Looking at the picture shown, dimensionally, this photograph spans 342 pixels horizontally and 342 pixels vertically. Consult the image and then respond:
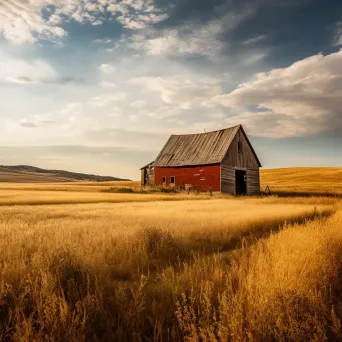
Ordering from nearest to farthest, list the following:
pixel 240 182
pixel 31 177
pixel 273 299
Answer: pixel 273 299 < pixel 240 182 < pixel 31 177

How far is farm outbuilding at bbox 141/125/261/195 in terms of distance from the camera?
37.7 m

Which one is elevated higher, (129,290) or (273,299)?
(273,299)

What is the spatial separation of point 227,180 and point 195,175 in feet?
13.0

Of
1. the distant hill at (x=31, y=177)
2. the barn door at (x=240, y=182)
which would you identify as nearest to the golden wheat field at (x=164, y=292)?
the barn door at (x=240, y=182)

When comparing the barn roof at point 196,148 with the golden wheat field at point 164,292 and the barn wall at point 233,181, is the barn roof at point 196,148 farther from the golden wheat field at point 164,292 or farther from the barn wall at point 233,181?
the golden wheat field at point 164,292

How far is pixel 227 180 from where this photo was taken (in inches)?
1491

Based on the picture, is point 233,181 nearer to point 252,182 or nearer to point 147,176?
point 252,182

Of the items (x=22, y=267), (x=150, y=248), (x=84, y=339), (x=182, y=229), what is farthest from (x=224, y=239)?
(x=84, y=339)

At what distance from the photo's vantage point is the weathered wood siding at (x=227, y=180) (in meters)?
37.2

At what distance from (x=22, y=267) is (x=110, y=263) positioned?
5.64 feet

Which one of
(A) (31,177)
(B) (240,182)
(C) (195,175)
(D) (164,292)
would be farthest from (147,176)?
(A) (31,177)

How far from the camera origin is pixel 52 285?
4.48 m

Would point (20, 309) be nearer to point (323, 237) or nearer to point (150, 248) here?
point (150, 248)

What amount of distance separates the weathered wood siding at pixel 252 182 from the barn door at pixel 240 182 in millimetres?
514
